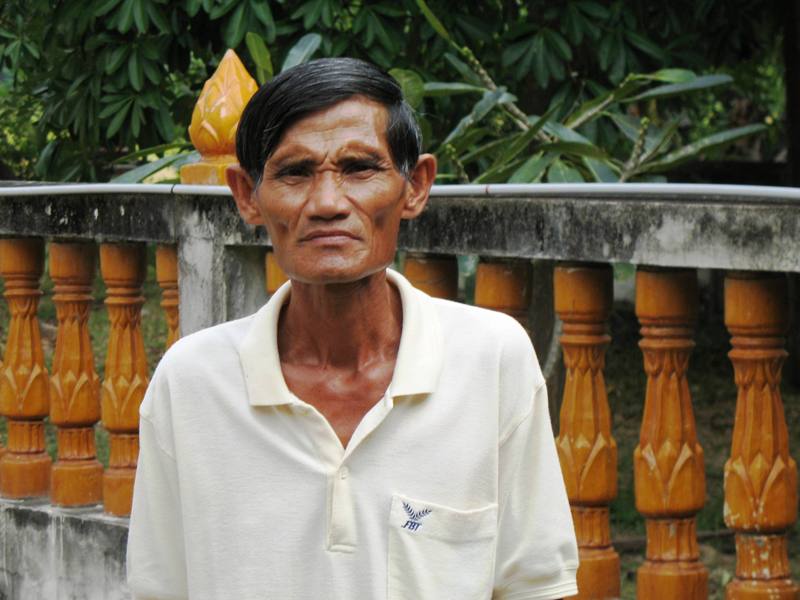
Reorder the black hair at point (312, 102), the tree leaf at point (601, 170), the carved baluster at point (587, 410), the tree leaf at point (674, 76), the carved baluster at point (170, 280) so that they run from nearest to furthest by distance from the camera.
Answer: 1. the black hair at point (312, 102)
2. the carved baluster at point (587, 410)
3. the carved baluster at point (170, 280)
4. the tree leaf at point (601, 170)
5. the tree leaf at point (674, 76)

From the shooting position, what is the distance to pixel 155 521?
6.89 feet

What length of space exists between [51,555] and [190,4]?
8.10 feet

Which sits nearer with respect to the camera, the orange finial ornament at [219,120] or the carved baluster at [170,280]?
the orange finial ornament at [219,120]

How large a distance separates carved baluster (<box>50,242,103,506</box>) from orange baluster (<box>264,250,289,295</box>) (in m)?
0.55

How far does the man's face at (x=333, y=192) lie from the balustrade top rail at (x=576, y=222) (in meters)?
0.87

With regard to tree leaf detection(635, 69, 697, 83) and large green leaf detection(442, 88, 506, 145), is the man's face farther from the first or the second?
tree leaf detection(635, 69, 697, 83)

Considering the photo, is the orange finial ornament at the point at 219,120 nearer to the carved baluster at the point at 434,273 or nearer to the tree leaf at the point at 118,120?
the carved baluster at the point at 434,273

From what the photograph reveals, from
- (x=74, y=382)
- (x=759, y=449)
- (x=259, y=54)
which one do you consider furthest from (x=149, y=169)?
(x=759, y=449)

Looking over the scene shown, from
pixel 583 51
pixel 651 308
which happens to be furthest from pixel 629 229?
pixel 583 51

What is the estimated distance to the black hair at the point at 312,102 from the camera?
190 cm

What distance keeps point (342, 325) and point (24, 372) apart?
214 centimetres

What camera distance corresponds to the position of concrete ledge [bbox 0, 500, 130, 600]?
Answer: 370 cm

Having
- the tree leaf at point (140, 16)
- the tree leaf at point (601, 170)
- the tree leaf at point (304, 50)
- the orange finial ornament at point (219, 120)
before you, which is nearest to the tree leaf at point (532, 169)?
the tree leaf at point (601, 170)

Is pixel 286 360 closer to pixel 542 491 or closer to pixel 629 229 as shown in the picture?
pixel 542 491
